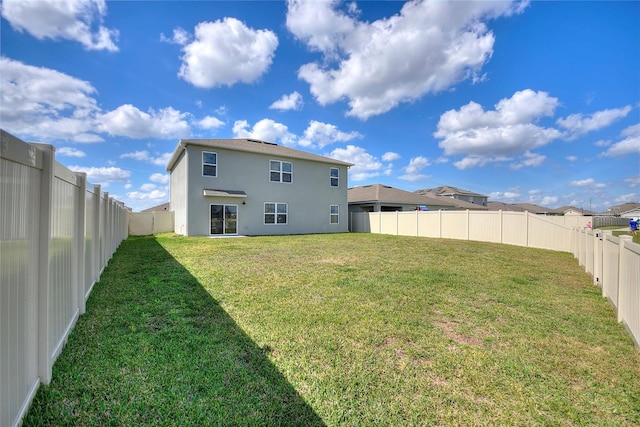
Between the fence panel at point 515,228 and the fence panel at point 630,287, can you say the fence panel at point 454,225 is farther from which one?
the fence panel at point 630,287

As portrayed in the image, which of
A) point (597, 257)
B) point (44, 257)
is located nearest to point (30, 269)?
point (44, 257)

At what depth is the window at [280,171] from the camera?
1864 centimetres

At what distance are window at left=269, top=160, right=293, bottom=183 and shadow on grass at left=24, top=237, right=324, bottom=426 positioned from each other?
1508cm

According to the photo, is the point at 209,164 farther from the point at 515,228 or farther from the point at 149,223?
the point at 515,228

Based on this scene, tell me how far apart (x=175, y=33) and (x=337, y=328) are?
12.2 metres

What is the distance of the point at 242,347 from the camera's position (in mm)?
3014

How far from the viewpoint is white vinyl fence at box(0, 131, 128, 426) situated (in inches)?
60.9

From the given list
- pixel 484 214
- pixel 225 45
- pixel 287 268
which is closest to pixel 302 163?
pixel 225 45

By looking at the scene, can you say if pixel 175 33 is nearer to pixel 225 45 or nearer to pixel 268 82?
pixel 225 45

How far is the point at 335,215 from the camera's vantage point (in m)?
21.7

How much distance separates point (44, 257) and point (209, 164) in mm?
15271

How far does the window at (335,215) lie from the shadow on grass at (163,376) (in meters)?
17.6

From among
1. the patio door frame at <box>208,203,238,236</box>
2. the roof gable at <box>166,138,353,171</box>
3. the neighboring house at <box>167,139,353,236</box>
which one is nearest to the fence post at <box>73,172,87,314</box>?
the neighboring house at <box>167,139,353,236</box>

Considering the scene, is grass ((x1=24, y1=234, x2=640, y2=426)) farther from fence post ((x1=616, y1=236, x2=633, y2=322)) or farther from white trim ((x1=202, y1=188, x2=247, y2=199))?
white trim ((x1=202, y1=188, x2=247, y2=199))
